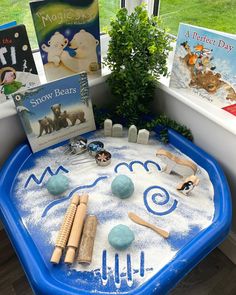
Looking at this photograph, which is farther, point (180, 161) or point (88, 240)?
point (180, 161)

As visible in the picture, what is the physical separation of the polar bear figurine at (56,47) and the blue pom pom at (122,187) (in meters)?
0.44

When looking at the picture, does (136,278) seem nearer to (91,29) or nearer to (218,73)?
(218,73)

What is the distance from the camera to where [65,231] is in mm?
730

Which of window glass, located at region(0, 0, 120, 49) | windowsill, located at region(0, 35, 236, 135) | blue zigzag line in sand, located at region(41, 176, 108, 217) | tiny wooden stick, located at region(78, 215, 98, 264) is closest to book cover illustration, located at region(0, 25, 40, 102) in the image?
windowsill, located at region(0, 35, 236, 135)

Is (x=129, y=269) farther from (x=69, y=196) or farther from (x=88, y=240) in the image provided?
(x=69, y=196)

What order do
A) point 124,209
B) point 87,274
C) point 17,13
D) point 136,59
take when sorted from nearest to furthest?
point 87,274 < point 124,209 < point 136,59 < point 17,13

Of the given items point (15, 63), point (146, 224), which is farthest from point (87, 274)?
point (15, 63)

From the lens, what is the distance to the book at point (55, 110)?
894 millimetres

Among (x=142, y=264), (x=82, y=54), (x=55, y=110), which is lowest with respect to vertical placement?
(x=142, y=264)

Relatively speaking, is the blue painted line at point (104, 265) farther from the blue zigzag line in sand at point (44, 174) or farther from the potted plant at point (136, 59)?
the potted plant at point (136, 59)

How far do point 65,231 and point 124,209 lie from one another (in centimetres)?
17

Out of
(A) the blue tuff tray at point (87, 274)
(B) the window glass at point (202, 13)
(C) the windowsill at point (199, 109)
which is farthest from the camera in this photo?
(B) the window glass at point (202, 13)

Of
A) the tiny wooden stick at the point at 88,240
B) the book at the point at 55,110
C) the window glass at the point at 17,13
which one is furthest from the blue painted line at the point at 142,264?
the window glass at the point at 17,13

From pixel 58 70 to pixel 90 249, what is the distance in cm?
59
